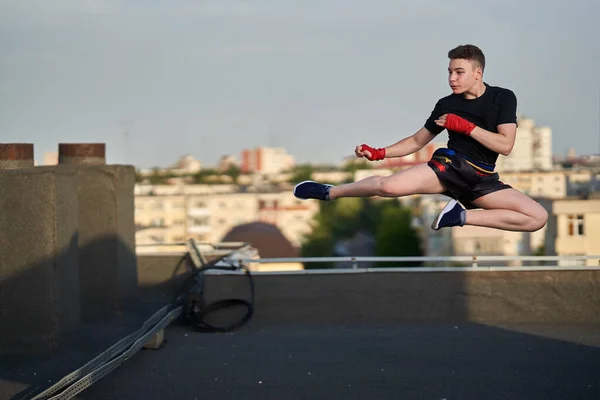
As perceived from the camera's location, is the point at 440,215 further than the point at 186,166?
No

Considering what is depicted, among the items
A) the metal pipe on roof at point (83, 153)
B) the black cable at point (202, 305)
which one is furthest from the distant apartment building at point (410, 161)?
the black cable at point (202, 305)

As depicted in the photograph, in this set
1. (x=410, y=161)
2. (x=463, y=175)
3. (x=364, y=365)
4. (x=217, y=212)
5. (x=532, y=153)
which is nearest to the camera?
(x=463, y=175)

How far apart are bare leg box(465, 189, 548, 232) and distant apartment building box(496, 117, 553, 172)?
80.1 m

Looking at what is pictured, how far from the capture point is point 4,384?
9.51m

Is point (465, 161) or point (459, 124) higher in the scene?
point (459, 124)

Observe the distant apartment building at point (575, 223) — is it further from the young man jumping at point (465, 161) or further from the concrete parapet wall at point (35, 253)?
the young man jumping at point (465, 161)

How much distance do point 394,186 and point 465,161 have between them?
1.87 feet

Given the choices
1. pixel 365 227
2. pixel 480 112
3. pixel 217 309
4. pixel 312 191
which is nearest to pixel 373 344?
pixel 217 309

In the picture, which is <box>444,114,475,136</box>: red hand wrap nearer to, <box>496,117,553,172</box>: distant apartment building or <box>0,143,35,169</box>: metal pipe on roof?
<box>0,143,35,169</box>: metal pipe on roof

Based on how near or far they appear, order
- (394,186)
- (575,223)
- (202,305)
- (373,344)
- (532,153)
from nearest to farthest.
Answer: (394,186)
(373,344)
(202,305)
(575,223)
(532,153)

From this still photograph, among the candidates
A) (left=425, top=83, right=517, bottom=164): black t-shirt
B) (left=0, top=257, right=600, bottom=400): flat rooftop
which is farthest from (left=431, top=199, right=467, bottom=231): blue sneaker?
(left=0, top=257, right=600, bottom=400): flat rooftop

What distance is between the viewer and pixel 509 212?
288 inches

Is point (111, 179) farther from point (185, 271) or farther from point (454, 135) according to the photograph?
point (454, 135)

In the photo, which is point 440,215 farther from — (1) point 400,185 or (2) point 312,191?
Result: (2) point 312,191
